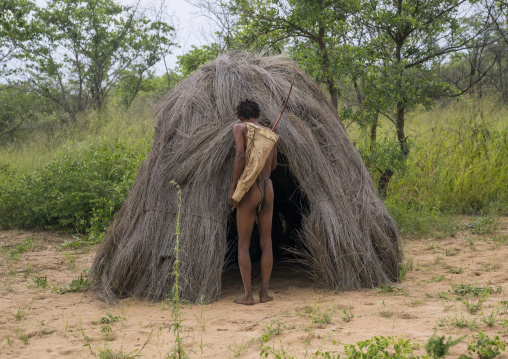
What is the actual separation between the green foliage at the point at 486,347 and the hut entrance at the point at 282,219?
2.95m

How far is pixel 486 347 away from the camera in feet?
9.57

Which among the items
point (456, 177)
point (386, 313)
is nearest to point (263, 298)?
point (386, 313)

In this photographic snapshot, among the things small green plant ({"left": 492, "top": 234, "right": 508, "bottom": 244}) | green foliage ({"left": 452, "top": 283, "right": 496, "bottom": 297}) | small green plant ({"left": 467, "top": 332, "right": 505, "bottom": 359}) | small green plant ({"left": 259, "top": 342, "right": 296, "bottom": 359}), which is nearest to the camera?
small green plant ({"left": 467, "top": 332, "right": 505, "bottom": 359})

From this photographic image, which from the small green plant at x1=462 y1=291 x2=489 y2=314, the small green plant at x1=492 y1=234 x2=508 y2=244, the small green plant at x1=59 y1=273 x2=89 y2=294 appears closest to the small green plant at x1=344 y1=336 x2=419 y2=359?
the small green plant at x1=462 y1=291 x2=489 y2=314

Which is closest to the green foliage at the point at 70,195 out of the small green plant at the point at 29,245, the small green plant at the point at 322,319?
the small green plant at the point at 29,245

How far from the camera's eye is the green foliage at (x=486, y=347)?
2867mm

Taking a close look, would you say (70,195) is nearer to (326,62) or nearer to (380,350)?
(326,62)

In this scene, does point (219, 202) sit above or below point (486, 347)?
above

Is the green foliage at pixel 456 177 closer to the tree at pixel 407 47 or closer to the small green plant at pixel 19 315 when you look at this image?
the tree at pixel 407 47

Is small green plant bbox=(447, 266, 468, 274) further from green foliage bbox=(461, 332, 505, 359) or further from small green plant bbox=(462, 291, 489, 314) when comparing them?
green foliage bbox=(461, 332, 505, 359)

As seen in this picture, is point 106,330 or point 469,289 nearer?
point 106,330

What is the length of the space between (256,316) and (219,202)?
1.10 meters

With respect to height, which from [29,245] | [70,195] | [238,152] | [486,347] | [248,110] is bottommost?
[486,347]

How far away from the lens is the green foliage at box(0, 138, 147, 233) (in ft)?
25.9
